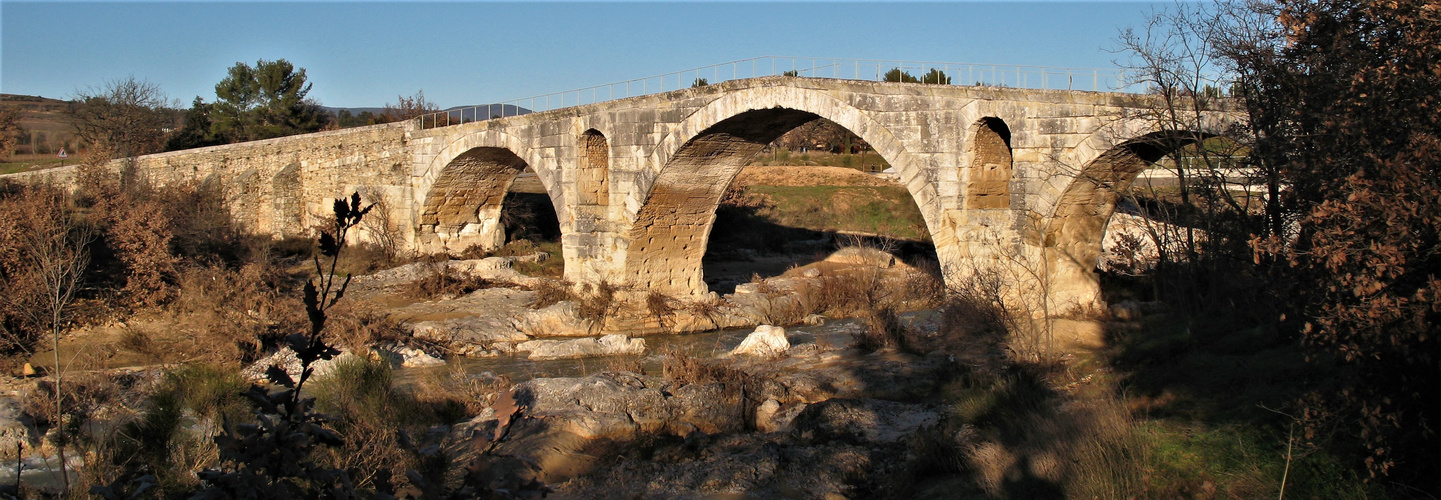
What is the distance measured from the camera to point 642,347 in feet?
49.0

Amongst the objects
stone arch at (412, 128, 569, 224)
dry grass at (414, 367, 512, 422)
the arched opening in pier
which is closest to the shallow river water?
dry grass at (414, 367, 512, 422)

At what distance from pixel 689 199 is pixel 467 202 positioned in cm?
771

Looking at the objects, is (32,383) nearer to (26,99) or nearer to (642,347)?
(642,347)

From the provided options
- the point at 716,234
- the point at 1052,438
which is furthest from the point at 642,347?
the point at 716,234

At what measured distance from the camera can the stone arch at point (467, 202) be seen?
21062mm

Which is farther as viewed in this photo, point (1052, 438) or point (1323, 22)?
point (1052, 438)

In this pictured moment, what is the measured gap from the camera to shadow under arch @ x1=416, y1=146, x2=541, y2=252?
21.1 m

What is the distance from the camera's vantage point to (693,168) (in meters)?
16.1

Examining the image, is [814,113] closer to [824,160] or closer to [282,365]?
[282,365]

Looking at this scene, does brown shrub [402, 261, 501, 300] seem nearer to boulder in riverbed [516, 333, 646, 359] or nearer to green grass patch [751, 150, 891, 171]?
boulder in riverbed [516, 333, 646, 359]

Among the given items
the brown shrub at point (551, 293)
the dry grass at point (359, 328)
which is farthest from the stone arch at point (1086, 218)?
the dry grass at point (359, 328)

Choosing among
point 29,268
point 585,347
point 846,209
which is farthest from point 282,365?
point 846,209

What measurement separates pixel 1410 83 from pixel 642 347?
463 inches

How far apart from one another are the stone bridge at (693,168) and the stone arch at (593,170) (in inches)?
1.0
